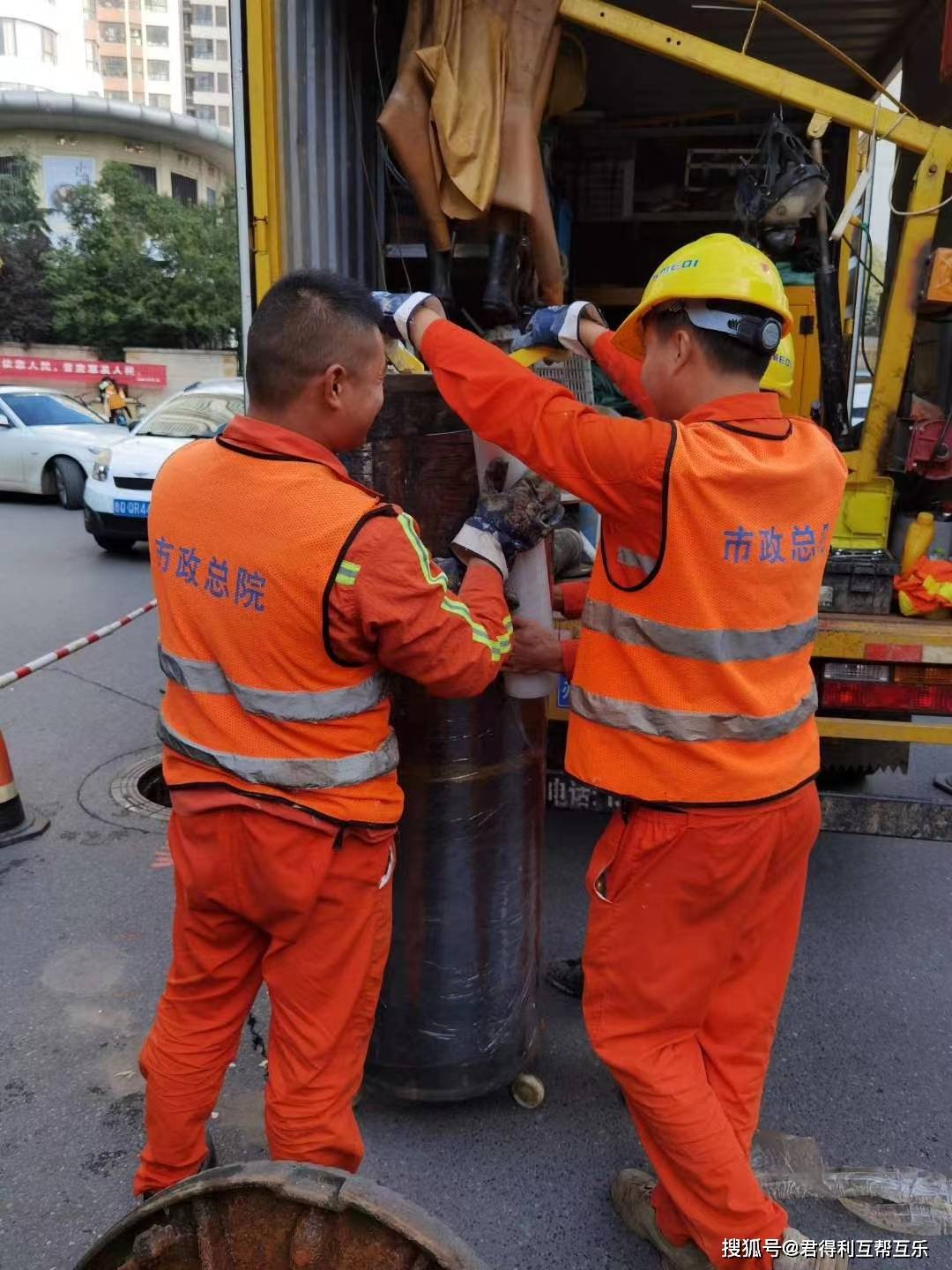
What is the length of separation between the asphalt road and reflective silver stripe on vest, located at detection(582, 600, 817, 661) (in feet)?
4.57

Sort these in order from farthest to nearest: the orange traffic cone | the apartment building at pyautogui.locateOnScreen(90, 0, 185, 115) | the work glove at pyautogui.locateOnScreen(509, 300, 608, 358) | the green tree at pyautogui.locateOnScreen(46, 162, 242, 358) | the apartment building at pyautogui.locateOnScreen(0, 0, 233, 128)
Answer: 1. the apartment building at pyautogui.locateOnScreen(90, 0, 185, 115)
2. the apartment building at pyautogui.locateOnScreen(0, 0, 233, 128)
3. the green tree at pyautogui.locateOnScreen(46, 162, 242, 358)
4. the orange traffic cone
5. the work glove at pyautogui.locateOnScreen(509, 300, 608, 358)

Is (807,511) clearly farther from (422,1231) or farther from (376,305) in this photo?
(422,1231)

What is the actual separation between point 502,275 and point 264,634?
241cm

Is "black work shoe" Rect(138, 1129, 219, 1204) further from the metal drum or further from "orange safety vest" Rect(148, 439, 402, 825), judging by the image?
"orange safety vest" Rect(148, 439, 402, 825)

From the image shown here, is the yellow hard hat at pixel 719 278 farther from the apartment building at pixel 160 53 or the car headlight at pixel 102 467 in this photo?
the apartment building at pixel 160 53

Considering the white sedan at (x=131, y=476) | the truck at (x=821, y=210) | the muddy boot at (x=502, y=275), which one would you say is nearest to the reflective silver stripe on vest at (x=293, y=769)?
the truck at (x=821, y=210)

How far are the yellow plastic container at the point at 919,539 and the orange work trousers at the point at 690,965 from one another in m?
1.57

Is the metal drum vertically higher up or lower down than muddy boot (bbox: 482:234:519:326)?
lower down

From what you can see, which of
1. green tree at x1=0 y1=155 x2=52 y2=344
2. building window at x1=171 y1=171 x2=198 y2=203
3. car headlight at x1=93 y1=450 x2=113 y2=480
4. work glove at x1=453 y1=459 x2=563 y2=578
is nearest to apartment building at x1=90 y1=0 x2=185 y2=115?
building window at x1=171 y1=171 x2=198 y2=203

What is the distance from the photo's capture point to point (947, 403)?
161 inches

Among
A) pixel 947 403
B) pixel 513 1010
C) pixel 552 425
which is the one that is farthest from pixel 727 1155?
pixel 947 403

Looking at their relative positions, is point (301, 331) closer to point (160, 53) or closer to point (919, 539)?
point (919, 539)

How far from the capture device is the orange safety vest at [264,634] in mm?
1775

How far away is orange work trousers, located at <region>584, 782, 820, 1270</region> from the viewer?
1955mm
